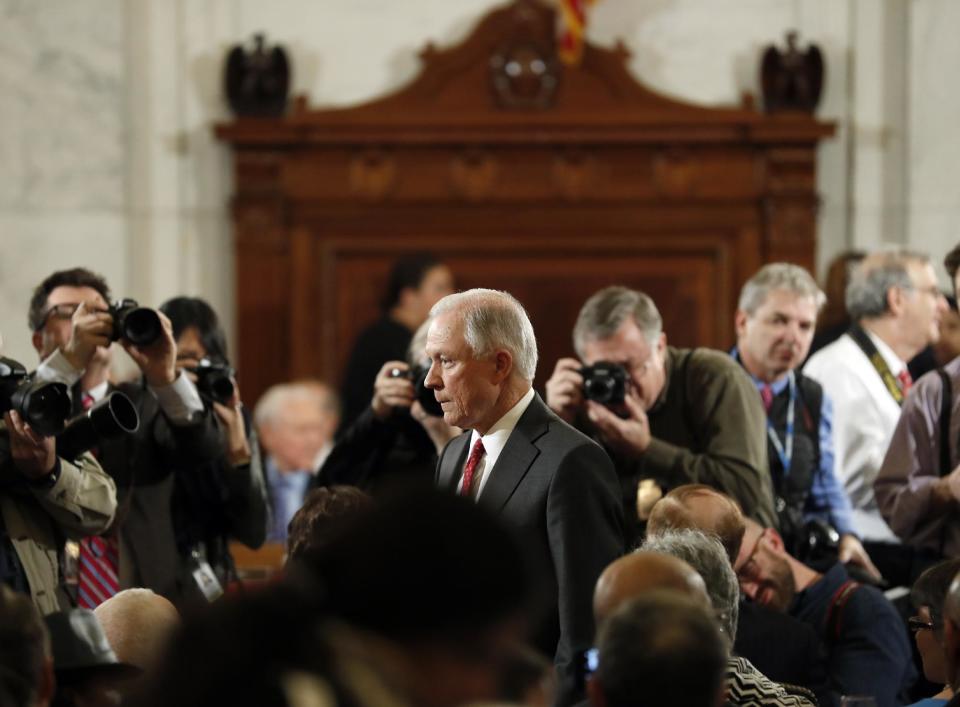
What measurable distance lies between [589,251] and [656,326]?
13.1ft

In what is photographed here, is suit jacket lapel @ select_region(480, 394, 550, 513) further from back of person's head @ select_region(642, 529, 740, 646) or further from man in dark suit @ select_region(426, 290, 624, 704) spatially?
back of person's head @ select_region(642, 529, 740, 646)

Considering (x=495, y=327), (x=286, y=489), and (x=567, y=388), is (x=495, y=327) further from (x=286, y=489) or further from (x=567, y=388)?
(x=286, y=489)

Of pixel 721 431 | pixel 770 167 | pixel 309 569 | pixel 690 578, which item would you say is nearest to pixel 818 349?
pixel 721 431

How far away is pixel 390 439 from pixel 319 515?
1535mm

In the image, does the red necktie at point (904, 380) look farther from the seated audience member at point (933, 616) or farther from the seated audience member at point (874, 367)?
the seated audience member at point (933, 616)

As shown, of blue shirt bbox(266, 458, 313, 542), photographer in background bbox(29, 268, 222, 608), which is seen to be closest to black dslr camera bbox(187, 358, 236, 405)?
photographer in background bbox(29, 268, 222, 608)

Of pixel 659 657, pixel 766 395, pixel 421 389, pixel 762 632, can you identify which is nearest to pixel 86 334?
pixel 421 389

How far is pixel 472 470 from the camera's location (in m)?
3.84

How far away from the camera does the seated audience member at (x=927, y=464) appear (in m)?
4.86

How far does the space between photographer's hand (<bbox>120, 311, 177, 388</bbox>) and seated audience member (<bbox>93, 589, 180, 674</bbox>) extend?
1.39m

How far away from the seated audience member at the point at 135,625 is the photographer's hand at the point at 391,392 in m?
1.90

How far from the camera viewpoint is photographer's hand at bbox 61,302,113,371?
4.29 metres

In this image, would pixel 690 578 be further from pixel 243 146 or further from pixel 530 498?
pixel 243 146

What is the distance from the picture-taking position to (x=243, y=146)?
850cm
